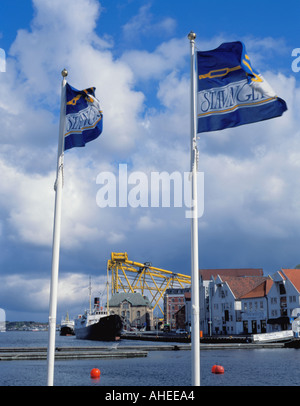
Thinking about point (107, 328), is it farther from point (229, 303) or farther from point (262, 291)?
point (262, 291)

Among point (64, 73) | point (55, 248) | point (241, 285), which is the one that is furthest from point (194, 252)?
point (241, 285)

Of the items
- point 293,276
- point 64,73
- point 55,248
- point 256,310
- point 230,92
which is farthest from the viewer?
point 256,310

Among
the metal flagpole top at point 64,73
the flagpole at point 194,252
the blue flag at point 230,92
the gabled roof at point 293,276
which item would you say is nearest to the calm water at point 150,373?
the flagpole at point 194,252

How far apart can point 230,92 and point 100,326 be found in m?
113

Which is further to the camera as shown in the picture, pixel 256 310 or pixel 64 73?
pixel 256 310

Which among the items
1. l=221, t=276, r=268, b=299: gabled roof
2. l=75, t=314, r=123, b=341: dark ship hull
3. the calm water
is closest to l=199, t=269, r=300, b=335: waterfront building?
l=221, t=276, r=268, b=299: gabled roof

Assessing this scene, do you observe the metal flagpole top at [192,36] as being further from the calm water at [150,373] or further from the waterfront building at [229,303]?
the waterfront building at [229,303]

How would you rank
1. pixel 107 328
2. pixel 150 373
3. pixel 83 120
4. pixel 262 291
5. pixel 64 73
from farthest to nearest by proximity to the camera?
pixel 107 328 < pixel 262 291 < pixel 150 373 < pixel 64 73 < pixel 83 120

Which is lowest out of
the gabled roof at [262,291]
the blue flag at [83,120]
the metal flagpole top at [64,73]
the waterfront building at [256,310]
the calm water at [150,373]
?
the calm water at [150,373]

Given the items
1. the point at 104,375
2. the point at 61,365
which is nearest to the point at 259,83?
the point at 104,375

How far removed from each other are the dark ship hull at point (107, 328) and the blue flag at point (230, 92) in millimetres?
108359

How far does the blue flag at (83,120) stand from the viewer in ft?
58.1

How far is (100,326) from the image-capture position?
121375mm

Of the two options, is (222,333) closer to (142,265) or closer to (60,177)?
(142,265)
